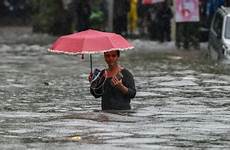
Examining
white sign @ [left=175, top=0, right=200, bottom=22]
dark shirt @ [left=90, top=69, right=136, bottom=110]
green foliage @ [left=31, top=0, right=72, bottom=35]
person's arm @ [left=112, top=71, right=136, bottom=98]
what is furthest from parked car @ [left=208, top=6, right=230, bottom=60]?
green foliage @ [left=31, top=0, right=72, bottom=35]

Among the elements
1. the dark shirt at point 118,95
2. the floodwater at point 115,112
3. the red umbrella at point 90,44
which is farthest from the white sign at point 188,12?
the red umbrella at point 90,44

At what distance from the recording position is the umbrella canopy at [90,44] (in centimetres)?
1120

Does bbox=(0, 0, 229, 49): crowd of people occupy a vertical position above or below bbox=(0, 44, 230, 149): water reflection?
below

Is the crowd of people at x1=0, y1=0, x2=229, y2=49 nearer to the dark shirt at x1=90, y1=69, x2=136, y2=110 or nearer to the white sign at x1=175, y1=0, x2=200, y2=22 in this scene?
the white sign at x1=175, y1=0, x2=200, y2=22

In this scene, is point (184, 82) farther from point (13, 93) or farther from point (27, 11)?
point (27, 11)

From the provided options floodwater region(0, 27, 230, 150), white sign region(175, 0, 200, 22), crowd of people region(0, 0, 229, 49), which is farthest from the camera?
crowd of people region(0, 0, 229, 49)

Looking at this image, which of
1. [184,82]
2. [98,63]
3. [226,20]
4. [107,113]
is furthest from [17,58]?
[107,113]

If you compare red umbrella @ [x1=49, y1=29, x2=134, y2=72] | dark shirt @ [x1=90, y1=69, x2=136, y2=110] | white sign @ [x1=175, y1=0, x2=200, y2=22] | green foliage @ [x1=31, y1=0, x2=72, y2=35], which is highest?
red umbrella @ [x1=49, y1=29, x2=134, y2=72]

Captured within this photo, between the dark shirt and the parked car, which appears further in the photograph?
the parked car

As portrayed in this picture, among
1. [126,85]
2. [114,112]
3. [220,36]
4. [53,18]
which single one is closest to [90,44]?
[126,85]

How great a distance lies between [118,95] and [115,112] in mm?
249

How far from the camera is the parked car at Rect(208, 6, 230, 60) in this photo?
2016 cm

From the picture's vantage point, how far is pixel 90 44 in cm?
1138

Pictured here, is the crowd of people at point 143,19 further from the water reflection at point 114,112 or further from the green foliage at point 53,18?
the water reflection at point 114,112
